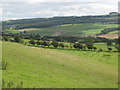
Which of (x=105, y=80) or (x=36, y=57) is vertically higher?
(x=36, y=57)

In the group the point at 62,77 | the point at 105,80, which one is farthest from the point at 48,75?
the point at 105,80

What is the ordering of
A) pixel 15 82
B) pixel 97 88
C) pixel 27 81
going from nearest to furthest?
pixel 15 82, pixel 27 81, pixel 97 88

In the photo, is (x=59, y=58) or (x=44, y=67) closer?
(x=44, y=67)

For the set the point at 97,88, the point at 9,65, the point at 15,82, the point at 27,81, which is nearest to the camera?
the point at 15,82

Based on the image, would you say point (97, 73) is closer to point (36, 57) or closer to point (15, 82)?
point (36, 57)

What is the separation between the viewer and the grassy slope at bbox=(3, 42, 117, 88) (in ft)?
113

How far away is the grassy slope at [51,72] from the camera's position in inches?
1359

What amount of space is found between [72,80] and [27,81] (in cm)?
1014

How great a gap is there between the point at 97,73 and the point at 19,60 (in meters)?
19.9

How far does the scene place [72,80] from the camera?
3838cm

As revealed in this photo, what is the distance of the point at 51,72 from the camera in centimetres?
4241

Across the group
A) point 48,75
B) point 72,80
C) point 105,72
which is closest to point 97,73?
point 105,72

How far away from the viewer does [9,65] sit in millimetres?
42000

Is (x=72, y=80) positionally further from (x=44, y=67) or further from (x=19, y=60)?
(x=19, y=60)
